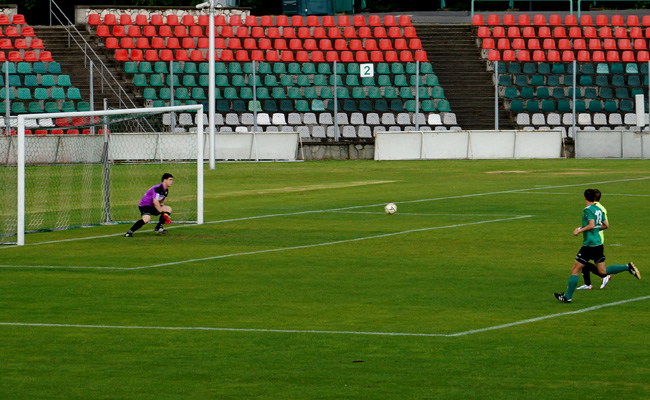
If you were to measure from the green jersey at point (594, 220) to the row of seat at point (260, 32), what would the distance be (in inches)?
1428

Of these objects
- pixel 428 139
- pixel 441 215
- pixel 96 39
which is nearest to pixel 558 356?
pixel 441 215

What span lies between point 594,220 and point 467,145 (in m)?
30.4

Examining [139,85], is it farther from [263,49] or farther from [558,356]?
[558,356]

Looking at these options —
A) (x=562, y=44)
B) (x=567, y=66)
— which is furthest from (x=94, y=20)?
(x=562, y=44)

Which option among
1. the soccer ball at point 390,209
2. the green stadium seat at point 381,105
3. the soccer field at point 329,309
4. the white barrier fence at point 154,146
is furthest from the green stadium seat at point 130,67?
the soccer ball at point 390,209

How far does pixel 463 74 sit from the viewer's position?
5066cm

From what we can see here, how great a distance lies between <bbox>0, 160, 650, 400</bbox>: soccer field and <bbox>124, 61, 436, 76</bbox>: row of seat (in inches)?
810

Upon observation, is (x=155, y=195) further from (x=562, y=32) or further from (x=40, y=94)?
(x=562, y=32)

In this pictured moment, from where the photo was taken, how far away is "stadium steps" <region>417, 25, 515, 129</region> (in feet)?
159

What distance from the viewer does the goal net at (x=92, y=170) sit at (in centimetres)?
2400

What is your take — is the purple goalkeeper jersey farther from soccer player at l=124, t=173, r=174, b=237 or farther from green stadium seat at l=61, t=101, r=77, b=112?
green stadium seat at l=61, t=101, r=77, b=112

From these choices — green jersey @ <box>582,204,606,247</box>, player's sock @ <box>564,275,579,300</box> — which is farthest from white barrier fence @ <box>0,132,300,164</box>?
player's sock @ <box>564,275,579,300</box>

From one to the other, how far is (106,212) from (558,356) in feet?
49.7

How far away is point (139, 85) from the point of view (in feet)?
150
